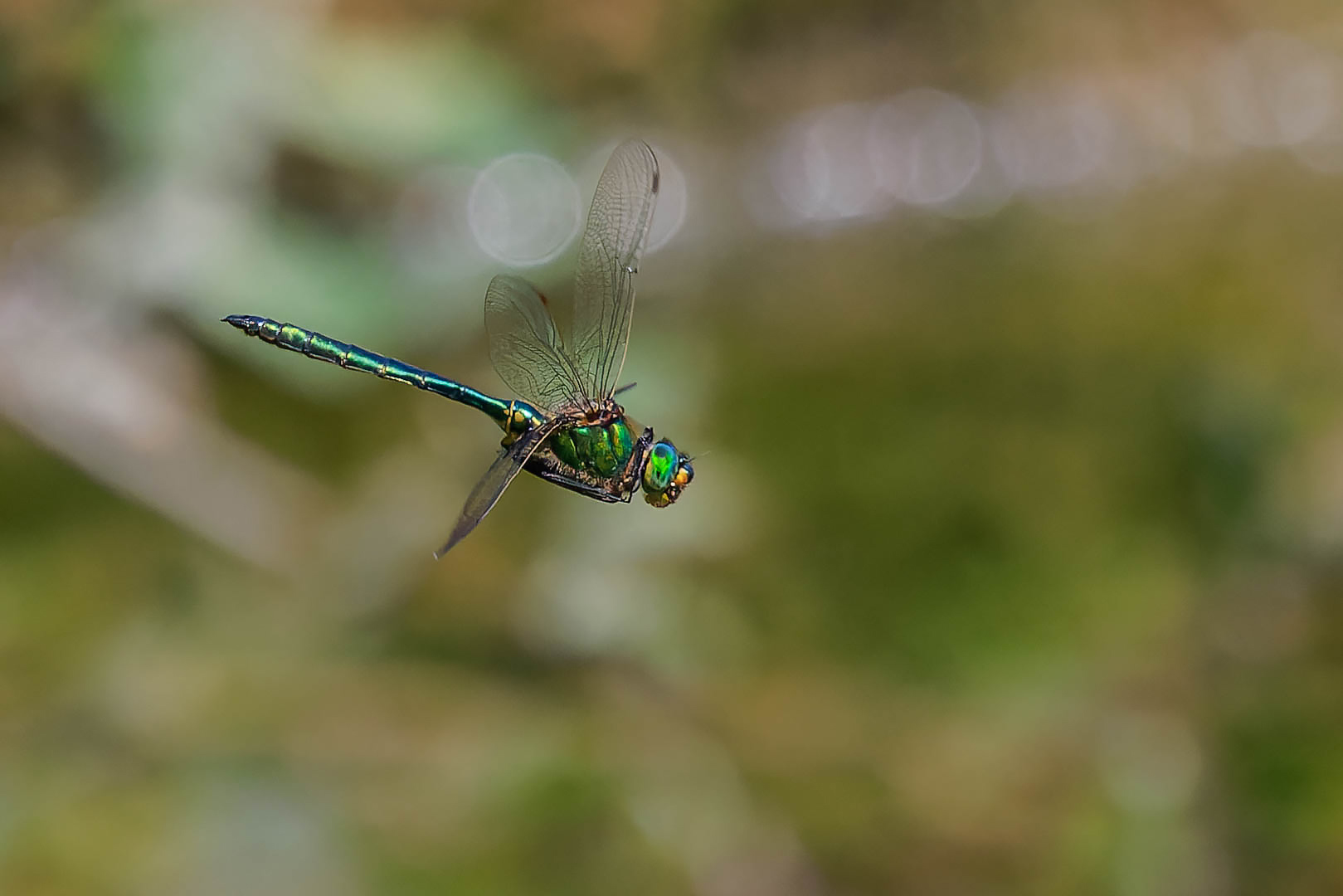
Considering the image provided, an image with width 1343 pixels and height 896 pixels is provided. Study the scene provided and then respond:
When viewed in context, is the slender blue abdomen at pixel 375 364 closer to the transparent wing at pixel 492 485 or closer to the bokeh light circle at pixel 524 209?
the transparent wing at pixel 492 485

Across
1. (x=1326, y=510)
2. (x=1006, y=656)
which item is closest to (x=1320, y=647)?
(x=1326, y=510)

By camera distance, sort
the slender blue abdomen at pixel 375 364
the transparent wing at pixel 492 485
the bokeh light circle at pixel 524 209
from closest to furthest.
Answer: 1. the transparent wing at pixel 492 485
2. the slender blue abdomen at pixel 375 364
3. the bokeh light circle at pixel 524 209

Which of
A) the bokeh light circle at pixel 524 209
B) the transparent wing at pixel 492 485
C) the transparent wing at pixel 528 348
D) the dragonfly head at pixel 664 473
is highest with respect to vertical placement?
the bokeh light circle at pixel 524 209

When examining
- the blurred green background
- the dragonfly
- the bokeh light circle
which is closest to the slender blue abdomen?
the dragonfly

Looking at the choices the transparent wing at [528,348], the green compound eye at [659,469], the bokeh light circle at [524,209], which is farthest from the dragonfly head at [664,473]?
the bokeh light circle at [524,209]

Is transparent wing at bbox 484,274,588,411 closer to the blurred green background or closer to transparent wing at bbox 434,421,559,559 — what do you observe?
transparent wing at bbox 434,421,559,559

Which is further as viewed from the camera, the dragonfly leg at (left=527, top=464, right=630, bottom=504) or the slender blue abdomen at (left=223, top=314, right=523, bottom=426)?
the slender blue abdomen at (left=223, top=314, right=523, bottom=426)

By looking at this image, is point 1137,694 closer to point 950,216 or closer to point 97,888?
point 950,216
